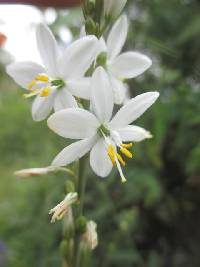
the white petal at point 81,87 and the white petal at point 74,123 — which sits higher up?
the white petal at point 81,87

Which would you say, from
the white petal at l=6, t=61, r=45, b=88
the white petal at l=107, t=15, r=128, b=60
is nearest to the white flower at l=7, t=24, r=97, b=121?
the white petal at l=6, t=61, r=45, b=88

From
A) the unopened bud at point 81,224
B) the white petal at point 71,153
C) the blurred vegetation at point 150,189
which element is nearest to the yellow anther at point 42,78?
the white petal at point 71,153

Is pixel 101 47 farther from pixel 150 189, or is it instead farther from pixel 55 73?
pixel 150 189

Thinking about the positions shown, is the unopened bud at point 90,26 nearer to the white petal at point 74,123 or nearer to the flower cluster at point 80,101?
the flower cluster at point 80,101

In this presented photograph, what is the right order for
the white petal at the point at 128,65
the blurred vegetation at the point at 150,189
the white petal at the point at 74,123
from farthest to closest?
the blurred vegetation at the point at 150,189 → the white petal at the point at 128,65 → the white petal at the point at 74,123

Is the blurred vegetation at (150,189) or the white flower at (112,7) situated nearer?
the white flower at (112,7)

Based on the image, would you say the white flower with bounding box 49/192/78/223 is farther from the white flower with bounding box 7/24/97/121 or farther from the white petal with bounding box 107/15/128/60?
the white petal with bounding box 107/15/128/60

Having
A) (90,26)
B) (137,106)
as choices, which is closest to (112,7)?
(90,26)
